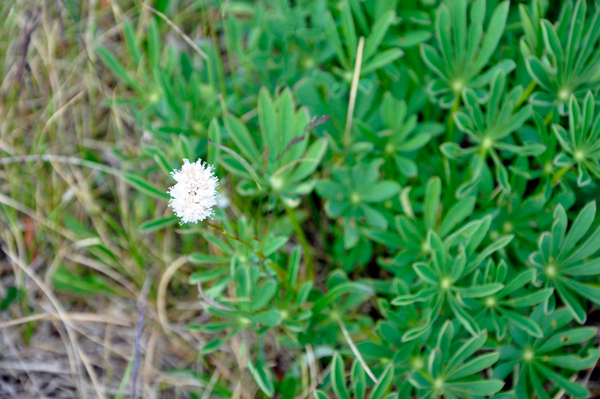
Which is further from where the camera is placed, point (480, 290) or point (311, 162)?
point (311, 162)

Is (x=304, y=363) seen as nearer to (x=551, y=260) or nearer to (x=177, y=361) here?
(x=177, y=361)

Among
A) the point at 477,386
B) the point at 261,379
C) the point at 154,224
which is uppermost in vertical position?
the point at 154,224

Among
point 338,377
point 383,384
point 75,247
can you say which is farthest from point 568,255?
point 75,247

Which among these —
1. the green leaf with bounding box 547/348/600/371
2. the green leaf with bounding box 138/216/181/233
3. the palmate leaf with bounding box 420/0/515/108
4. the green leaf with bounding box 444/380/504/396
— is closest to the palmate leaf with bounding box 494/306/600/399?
the green leaf with bounding box 547/348/600/371

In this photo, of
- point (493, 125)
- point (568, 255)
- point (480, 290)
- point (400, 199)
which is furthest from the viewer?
point (400, 199)

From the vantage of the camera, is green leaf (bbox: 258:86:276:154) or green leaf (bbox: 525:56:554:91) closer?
green leaf (bbox: 525:56:554:91)

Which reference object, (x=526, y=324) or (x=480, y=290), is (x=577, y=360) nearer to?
(x=526, y=324)

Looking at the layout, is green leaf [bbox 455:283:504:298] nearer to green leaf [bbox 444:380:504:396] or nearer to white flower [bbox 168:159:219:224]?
green leaf [bbox 444:380:504:396]

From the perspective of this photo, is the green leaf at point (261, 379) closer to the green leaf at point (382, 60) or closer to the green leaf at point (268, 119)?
the green leaf at point (268, 119)
